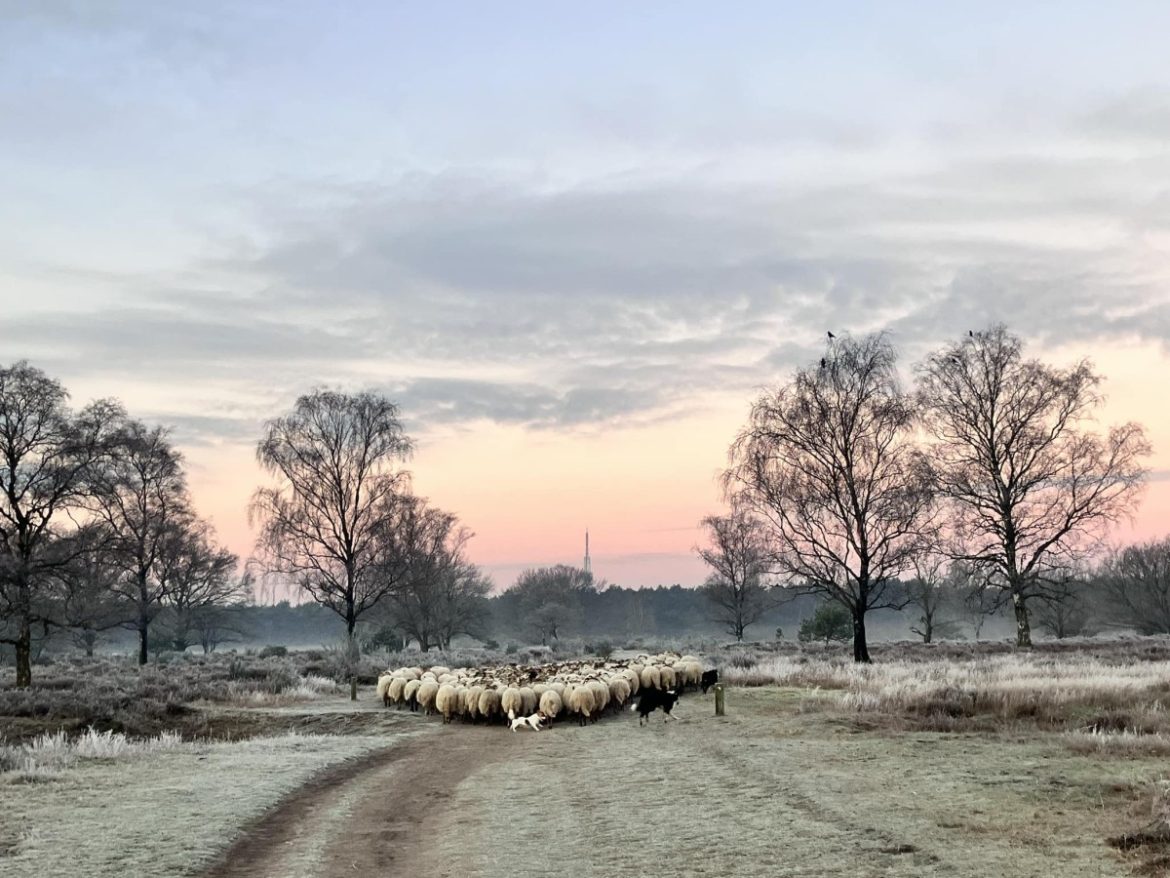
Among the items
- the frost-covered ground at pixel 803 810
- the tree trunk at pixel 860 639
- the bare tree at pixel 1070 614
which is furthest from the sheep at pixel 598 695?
the bare tree at pixel 1070 614

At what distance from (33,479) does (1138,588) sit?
207 feet

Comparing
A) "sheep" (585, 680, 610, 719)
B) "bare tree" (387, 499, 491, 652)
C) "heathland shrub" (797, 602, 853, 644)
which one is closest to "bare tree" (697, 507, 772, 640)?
"heathland shrub" (797, 602, 853, 644)

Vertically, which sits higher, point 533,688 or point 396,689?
point 533,688

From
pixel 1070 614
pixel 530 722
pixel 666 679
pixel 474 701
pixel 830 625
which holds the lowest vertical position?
pixel 830 625

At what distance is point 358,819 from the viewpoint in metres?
11.9

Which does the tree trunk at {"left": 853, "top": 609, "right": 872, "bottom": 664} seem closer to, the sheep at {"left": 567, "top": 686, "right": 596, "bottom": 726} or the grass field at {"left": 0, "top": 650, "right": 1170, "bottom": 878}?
the grass field at {"left": 0, "top": 650, "right": 1170, "bottom": 878}

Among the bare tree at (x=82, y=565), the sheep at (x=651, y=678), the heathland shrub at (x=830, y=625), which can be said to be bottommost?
the heathland shrub at (x=830, y=625)

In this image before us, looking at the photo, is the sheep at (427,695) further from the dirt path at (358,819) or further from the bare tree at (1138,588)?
the bare tree at (1138,588)

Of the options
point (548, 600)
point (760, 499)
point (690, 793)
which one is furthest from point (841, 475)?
point (548, 600)

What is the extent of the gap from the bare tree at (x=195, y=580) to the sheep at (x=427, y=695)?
26810mm

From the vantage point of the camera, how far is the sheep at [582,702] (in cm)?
2119

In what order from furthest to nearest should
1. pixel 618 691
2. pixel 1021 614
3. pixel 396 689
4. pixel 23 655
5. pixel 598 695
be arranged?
pixel 1021 614, pixel 23 655, pixel 396 689, pixel 618 691, pixel 598 695

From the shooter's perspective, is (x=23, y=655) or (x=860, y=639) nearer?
(x=23, y=655)

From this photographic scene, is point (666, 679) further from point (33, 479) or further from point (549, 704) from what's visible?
point (33, 479)
